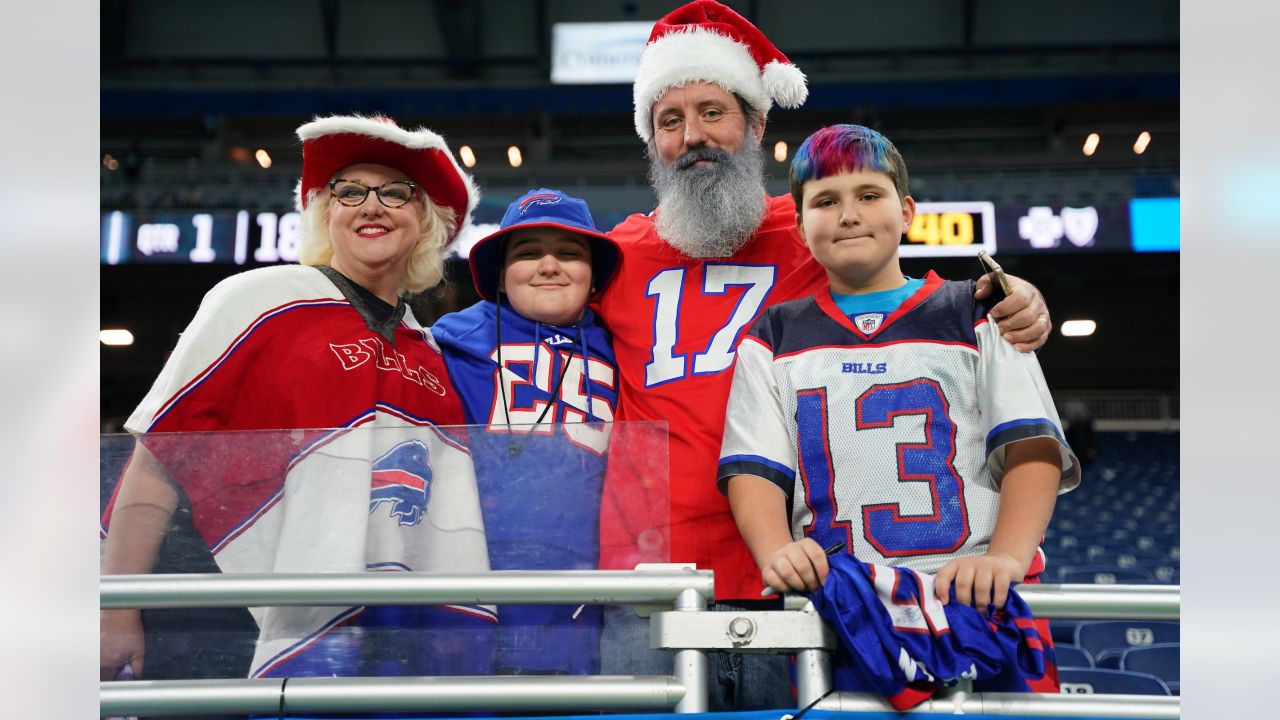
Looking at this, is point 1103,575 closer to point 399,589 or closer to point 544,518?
point 544,518

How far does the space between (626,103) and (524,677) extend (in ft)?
42.1

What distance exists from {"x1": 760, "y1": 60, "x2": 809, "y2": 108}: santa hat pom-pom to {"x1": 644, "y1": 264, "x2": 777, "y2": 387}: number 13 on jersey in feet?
1.57

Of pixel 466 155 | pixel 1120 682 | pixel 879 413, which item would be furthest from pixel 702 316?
pixel 466 155

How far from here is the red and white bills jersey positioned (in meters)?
1.44

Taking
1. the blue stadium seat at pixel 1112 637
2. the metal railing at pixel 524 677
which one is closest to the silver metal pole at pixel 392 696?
the metal railing at pixel 524 677

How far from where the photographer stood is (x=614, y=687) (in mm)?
1176

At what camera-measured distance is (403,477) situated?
1.29 metres

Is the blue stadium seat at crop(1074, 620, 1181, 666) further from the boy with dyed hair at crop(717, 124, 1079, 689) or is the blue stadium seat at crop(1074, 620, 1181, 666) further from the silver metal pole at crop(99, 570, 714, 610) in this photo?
the silver metal pole at crop(99, 570, 714, 610)

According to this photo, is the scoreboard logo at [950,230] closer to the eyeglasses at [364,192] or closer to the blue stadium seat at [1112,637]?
the blue stadium seat at [1112,637]

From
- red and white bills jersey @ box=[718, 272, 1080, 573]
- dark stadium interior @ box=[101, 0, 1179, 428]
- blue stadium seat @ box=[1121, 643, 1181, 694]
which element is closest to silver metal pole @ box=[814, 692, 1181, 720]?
red and white bills jersey @ box=[718, 272, 1080, 573]
